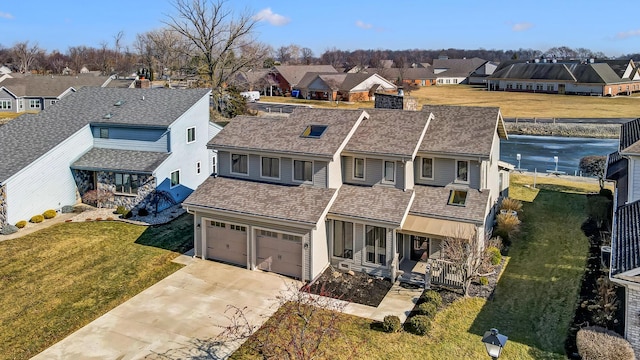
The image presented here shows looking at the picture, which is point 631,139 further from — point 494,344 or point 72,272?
point 72,272

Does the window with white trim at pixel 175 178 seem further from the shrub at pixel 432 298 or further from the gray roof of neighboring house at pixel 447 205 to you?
the shrub at pixel 432 298

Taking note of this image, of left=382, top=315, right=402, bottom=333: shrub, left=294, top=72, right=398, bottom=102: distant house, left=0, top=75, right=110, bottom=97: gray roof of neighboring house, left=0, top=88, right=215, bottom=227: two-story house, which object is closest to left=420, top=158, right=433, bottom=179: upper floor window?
left=382, top=315, right=402, bottom=333: shrub

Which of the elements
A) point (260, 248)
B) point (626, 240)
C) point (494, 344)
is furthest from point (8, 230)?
point (626, 240)

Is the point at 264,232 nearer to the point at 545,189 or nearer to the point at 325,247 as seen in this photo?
the point at 325,247

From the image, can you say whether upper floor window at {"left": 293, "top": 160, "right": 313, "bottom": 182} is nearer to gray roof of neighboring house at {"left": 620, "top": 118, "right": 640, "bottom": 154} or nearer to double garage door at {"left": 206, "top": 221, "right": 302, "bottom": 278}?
double garage door at {"left": 206, "top": 221, "right": 302, "bottom": 278}

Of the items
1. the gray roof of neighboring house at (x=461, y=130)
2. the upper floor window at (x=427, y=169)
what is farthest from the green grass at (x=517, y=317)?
the gray roof of neighboring house at (x=461, y=130)

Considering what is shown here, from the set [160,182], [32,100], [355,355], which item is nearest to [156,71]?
[32,100]
